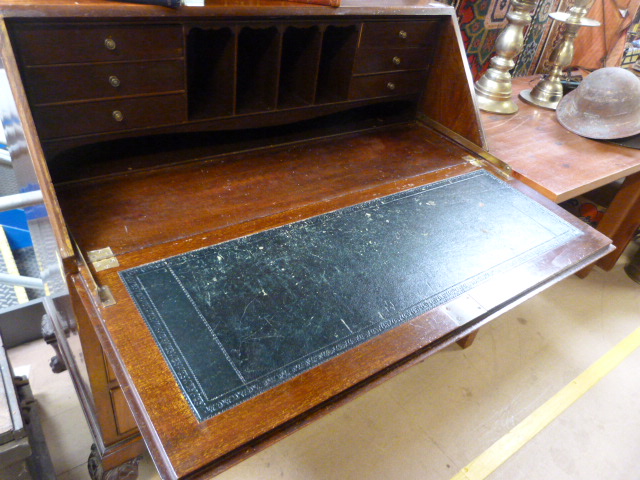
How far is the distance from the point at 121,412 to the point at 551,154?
145 centimetres

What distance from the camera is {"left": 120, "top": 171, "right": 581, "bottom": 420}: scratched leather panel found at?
71 cm

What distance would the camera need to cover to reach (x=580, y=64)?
2385 mm

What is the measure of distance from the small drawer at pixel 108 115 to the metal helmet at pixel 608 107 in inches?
54.7

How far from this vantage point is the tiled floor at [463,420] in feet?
4.90

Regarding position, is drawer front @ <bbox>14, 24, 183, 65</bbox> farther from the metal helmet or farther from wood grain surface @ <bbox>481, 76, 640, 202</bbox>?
the metal helmet

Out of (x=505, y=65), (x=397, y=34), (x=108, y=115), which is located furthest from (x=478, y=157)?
(x=108, y=115)

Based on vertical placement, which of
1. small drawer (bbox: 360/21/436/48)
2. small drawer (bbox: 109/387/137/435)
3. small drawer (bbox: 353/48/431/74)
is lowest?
small drawer (bbox: 109/387/137/435)

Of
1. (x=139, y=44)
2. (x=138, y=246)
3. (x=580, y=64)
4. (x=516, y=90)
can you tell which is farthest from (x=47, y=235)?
(x=580, y=64)

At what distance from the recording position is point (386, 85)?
1367 mm

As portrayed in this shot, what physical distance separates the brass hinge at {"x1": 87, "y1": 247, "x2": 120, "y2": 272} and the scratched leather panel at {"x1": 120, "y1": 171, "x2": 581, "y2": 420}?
0.04 meters

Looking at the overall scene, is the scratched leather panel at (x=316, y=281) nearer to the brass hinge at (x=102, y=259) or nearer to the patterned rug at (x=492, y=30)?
the brass hinge at (x=102, y=259)

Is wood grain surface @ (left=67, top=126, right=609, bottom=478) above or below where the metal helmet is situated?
below

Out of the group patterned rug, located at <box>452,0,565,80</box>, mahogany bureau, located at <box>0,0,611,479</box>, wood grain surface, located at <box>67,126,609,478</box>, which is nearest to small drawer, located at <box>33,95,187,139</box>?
mahogany bureau, located at <box>0,0,611,479</box>

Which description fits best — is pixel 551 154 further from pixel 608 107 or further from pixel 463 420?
pixel 463 420
